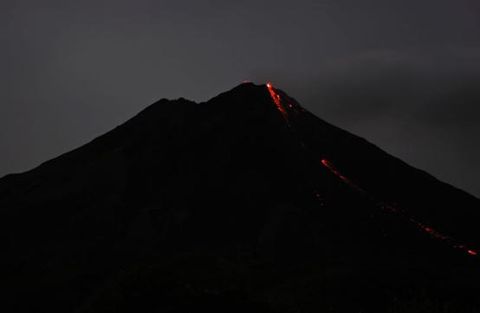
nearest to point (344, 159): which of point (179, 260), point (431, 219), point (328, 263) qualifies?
point (431, 219)

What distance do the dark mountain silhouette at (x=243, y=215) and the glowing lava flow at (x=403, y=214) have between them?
325 mm

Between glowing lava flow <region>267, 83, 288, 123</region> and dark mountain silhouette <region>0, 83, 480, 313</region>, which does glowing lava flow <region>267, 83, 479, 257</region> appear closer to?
dark mountain silhouette <region>0, 83, 480, 313</region>

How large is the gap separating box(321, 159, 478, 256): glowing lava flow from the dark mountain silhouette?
325 millimetres

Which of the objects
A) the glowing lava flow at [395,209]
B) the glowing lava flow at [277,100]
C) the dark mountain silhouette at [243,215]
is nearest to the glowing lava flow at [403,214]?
the glowing lava flow at [395,209]

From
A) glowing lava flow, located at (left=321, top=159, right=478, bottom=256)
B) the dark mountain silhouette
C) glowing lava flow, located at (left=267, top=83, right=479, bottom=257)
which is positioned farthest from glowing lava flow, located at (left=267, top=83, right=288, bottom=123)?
glowing lava flow, located at (left=321, top=159, right=478, bottom=256)

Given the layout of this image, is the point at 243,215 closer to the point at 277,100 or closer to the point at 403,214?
the point at 403,214

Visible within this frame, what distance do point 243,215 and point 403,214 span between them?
1957cm

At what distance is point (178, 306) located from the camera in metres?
25.9

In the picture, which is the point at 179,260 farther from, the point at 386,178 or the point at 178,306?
the point at 386,178

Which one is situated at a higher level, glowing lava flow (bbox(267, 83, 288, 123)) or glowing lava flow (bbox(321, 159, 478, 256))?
glowing lava flow (bbox(267, 83, 288, 123))

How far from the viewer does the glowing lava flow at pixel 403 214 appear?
255 ft

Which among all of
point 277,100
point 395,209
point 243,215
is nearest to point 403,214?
point 395,209

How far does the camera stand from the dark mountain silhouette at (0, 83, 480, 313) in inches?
2215

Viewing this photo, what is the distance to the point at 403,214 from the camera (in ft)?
279
